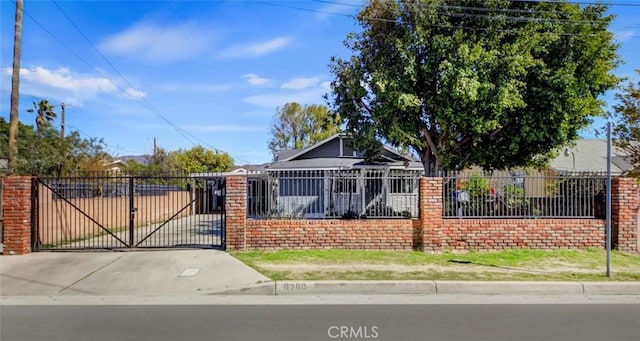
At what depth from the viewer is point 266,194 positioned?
11617 millimetres

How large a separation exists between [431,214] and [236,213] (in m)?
4.79

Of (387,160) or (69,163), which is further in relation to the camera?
(387,160)

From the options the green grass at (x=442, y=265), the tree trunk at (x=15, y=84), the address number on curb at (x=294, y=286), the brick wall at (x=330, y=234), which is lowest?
the address number on curb at (x=294, y=286)

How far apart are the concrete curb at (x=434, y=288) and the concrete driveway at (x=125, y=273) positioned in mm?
570

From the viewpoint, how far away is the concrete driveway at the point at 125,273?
786cm

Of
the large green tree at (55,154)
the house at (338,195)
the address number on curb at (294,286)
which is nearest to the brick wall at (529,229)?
the house at (338,195)
